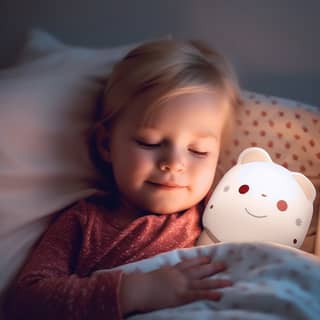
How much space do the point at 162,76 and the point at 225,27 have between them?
395mm

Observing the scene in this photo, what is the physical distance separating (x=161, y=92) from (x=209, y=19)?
16.7 inches

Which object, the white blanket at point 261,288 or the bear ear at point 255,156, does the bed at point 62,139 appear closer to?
the white blanket at point 261,288

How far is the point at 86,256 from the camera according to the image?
3.19 ft

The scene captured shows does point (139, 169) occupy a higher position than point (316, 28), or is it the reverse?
point (316, 28)

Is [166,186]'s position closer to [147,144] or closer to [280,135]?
[147,144]

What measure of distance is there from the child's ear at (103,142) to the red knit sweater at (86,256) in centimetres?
9

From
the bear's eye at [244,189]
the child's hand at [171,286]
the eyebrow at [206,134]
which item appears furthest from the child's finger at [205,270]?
the eyebrow at [206,134]

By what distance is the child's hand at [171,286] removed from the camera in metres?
0.82

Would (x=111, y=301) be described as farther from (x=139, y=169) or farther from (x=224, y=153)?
(x=224, y=153)

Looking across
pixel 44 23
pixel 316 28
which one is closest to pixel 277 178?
pixel 316 28

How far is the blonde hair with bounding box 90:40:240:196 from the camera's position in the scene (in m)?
0.99

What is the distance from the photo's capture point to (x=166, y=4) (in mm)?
1359

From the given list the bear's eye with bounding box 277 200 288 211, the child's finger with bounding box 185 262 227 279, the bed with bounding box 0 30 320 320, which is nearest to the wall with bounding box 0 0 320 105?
the bed with bounding box 0 30 320 320

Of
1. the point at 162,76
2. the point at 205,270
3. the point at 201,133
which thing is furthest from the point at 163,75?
the point at 205,270
